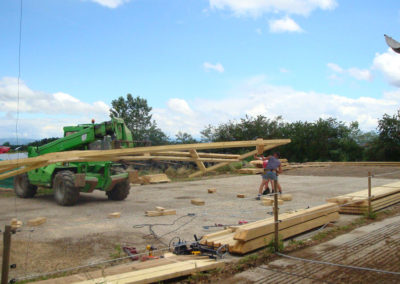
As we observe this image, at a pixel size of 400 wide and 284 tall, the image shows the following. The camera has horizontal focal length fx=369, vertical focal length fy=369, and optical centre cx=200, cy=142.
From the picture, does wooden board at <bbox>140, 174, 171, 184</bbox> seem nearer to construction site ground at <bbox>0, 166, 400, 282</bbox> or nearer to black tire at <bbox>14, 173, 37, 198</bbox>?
construction site ground at <bbox>0, 166, 400, 282</bbox>

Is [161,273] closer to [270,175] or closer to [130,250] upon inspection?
[130,250]

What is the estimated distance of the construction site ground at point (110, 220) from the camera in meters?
6.57

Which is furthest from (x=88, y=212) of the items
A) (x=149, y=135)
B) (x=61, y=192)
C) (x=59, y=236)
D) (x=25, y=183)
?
(x=149, y=135)

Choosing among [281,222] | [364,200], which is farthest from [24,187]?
[364,200]

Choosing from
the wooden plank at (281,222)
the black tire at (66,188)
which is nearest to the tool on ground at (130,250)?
the wooden plank at (281,222)

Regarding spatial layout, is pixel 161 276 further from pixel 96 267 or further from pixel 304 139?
pixel 304 139

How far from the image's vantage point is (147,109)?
36625 mm

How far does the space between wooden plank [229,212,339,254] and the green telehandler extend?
20.9 ft

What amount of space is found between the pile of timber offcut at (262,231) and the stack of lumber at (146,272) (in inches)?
30.5

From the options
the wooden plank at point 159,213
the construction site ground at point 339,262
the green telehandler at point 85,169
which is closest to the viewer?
the construction site ground at point 339,262

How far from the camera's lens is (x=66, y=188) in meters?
11.6

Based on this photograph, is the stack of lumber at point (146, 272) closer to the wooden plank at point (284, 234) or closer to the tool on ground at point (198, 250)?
the tool on ground at point (198, 250)

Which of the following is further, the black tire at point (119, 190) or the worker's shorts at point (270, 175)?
the black tire at point (119, 190)

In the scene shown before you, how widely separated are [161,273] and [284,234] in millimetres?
3153
